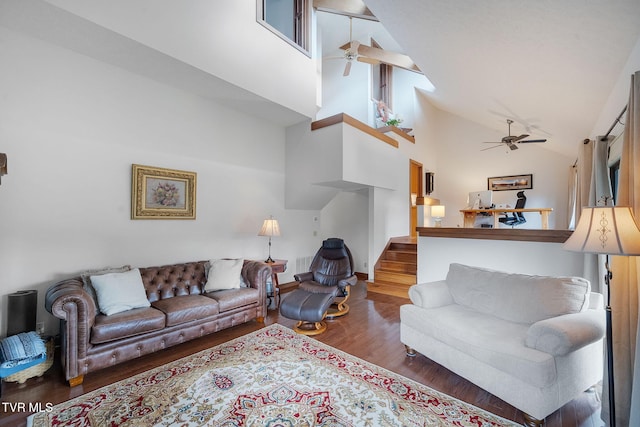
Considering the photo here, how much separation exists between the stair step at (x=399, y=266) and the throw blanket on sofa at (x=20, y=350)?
4.81m

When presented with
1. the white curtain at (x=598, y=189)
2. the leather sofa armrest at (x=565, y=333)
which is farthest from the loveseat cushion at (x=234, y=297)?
the white curtain at (x=598, y=189)

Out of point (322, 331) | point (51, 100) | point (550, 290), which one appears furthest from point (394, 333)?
point (51, 100)

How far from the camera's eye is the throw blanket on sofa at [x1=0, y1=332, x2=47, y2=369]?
2.20 m

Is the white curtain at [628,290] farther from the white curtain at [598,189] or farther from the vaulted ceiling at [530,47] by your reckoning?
the white curtain at [598,189]

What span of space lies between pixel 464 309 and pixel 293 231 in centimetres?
366

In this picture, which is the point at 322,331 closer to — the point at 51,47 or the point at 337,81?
the point at 51,47

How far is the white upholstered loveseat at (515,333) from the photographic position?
1808mm

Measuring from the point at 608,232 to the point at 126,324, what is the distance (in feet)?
12.3

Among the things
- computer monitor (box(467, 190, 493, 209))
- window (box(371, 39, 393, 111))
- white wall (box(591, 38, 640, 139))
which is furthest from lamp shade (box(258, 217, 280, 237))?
window (box(371, 39, 393, 111))

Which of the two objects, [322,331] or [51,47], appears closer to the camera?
[51,47]

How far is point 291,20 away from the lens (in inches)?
192

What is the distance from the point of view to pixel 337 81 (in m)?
7.21

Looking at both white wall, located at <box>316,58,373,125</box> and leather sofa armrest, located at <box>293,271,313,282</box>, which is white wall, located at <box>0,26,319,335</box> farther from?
white wall, located at <box>316,58,373,125</box>

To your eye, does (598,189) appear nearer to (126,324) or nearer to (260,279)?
(260,279)
